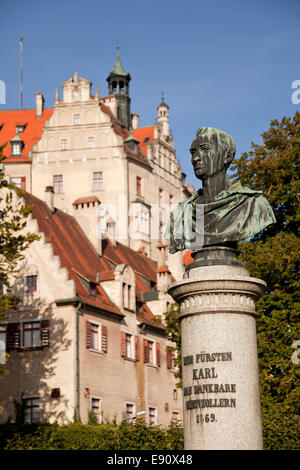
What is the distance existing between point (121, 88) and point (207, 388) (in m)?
77.6

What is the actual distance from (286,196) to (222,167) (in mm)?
16268

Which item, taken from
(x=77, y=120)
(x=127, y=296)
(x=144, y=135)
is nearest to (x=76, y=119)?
(x=77, y=120)

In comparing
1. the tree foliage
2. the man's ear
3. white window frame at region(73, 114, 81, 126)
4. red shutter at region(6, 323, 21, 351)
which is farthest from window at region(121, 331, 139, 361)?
white window frame at region(73, 114, 81, 126)

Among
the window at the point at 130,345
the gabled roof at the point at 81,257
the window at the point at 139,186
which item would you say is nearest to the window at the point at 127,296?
the gabled roof at the point at 81,257

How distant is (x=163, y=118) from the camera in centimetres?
8769

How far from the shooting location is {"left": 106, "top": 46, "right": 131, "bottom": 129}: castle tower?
86.4m

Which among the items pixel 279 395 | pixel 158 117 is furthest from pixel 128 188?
pixel 279 395

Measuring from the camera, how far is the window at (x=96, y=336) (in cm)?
3884

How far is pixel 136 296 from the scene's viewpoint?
154 feet

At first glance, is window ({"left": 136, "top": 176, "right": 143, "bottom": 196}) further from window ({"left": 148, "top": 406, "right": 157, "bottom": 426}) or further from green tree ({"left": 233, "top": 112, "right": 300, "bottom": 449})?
green tree ({"left": 233, "top": 112, "right": 300, "bottom": 449})

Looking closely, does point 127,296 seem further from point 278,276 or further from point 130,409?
point 278,276

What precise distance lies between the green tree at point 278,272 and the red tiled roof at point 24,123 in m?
45.8

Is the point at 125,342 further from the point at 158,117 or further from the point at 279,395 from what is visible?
the point at 158,117
